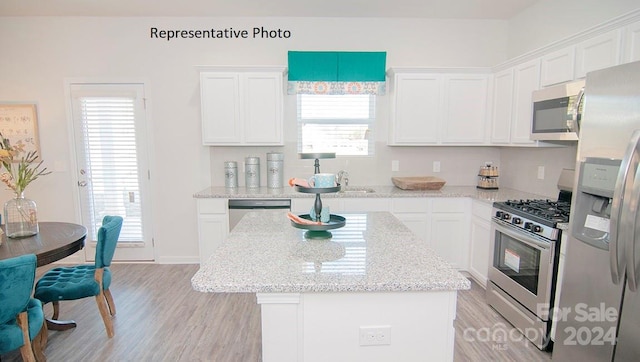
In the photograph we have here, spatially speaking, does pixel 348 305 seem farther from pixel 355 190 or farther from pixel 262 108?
pixel 262 108

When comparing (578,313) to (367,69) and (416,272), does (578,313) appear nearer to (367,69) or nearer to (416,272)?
(416,272)

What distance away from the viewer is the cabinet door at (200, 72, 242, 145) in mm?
3496

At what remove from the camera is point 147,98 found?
149 inches

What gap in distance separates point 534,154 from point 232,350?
3451 mm

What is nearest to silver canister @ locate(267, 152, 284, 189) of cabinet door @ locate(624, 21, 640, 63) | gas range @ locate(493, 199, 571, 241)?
gas range @ locate(493, 199, 571, 241)

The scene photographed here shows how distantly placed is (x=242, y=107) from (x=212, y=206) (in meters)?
1.14

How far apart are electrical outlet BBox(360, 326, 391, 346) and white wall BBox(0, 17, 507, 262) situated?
10.1 feet

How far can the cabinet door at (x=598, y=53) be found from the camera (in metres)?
2.13

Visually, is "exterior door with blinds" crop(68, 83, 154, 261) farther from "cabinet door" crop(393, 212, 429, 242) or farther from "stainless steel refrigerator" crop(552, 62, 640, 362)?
"stainless steel refrigerator" crop(552, 62, 640, 362)

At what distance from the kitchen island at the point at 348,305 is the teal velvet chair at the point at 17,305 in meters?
1.07

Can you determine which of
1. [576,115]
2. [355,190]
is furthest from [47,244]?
[576,115]

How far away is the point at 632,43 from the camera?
2020mm

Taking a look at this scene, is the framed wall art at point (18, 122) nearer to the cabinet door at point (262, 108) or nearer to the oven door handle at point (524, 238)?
the cabinet door at point (262, 108)

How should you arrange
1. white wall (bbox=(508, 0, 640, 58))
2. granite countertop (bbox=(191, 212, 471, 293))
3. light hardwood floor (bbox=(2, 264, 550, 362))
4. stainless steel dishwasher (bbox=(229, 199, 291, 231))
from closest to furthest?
granite countertop (bbox=(191, 212, 471, 293)) → light hardwood floor (bbox=(2, 264, 550, 362)) → white wall (bbox=(508, 0, 640, 58)) → stainless steel dishwasher (bbox=(229, 199, 291, 231))
